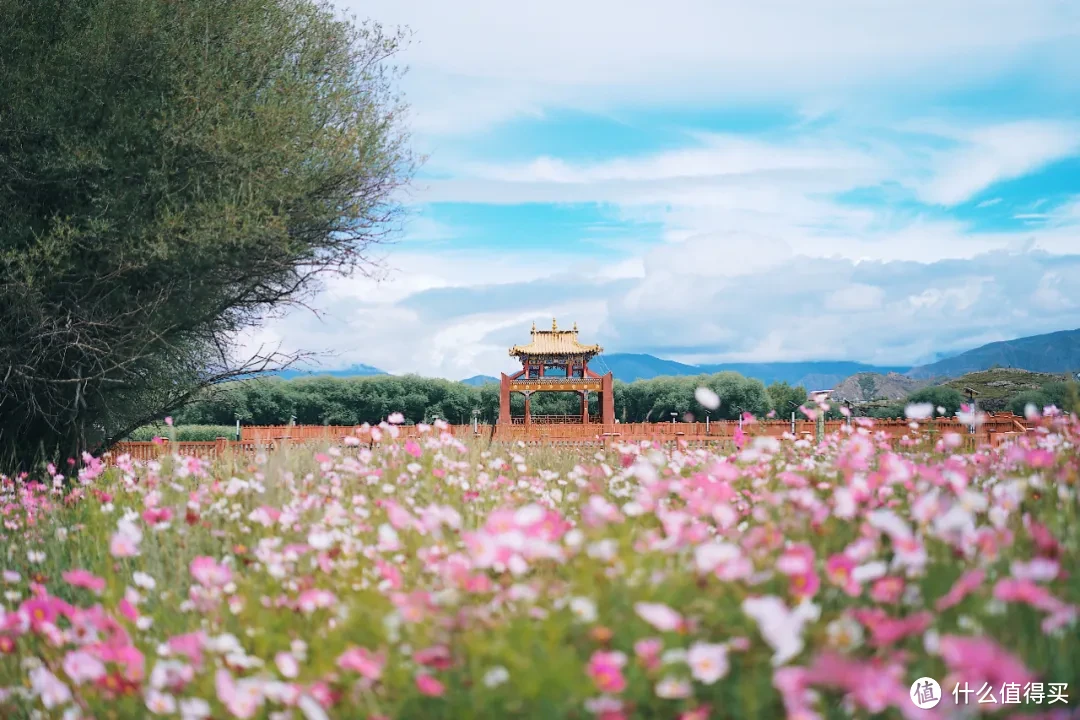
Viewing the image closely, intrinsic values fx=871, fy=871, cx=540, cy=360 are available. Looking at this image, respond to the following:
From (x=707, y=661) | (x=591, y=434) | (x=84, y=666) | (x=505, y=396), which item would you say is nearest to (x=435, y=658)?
(x=707, y=661)

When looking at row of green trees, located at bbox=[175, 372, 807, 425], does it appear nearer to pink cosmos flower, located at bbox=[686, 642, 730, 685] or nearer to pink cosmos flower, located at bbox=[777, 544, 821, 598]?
pink cosmos flower, located at bbox=[777, 544, 821, 598]

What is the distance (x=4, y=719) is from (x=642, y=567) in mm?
3314

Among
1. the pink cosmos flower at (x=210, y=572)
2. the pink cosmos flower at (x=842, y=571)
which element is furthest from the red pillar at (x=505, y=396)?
the pink cosmos flower at (x=842, y=571)

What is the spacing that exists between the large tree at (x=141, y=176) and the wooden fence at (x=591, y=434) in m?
1.80

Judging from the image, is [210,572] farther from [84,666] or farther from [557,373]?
[557,373]

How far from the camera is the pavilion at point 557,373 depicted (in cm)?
4756

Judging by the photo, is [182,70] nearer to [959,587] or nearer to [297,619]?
[297,619]

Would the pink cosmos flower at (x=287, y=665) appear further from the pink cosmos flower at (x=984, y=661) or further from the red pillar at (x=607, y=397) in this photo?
the red pillar at (x=607, y=397)

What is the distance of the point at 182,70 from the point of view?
1061 cm

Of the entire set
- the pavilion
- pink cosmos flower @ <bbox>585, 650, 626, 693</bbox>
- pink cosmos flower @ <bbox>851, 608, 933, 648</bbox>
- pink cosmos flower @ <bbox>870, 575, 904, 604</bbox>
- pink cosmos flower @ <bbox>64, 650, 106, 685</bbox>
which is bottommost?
pink cosmos flower @ <bbox>64, 650, 106, 685</bbox>

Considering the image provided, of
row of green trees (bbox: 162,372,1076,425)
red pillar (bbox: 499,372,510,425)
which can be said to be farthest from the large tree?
row of green trees (bbox: 162,372,1076,425)
